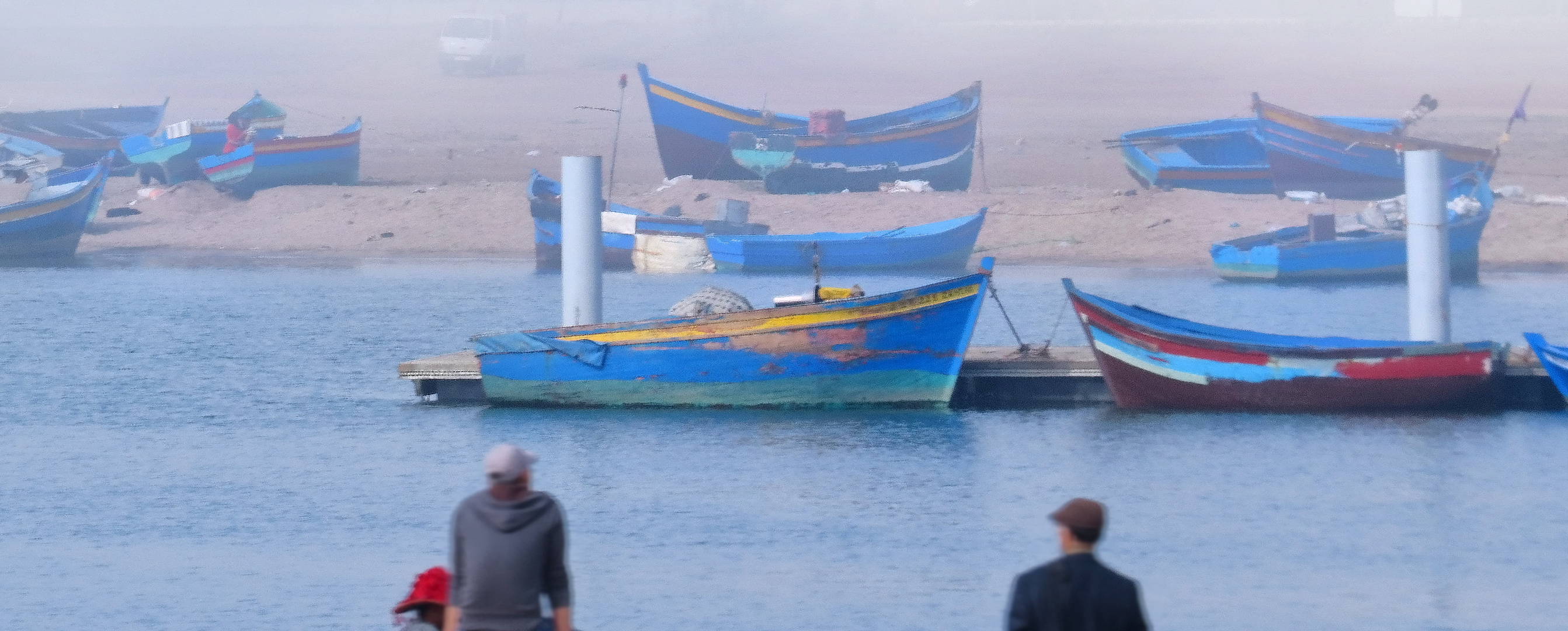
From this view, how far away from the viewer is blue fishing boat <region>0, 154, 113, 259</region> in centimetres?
4166

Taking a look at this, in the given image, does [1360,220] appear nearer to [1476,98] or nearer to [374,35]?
[1476,98]

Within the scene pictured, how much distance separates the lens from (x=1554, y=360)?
63.5 ft

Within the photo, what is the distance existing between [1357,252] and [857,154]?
40.5 feet

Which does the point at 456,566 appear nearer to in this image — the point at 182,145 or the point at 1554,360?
the point at 1554,360

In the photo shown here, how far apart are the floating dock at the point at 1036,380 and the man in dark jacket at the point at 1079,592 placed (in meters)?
14.1

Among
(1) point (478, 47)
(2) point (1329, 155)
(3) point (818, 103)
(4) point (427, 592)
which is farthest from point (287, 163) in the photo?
(4) point (427, 592)

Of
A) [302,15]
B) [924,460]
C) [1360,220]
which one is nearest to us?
[924,460]

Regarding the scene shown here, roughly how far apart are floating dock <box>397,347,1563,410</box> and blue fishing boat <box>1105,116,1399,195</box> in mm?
18054

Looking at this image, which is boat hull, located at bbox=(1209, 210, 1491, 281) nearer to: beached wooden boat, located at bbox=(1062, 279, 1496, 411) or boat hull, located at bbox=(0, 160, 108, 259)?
beached wooden boat, located at bbox=(1062, 279, 1496, 411)

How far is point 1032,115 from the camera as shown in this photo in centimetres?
5150

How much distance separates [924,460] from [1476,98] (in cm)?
3900

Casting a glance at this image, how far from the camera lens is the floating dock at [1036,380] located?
20.0m

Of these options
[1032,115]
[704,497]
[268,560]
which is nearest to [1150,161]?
[1032,115]

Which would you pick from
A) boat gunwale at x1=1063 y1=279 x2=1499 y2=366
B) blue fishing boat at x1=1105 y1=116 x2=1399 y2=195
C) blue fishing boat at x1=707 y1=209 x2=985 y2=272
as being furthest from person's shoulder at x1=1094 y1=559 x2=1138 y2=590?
blue fishing boat at x1=1105 y1=116 x2=1399 y2=195
